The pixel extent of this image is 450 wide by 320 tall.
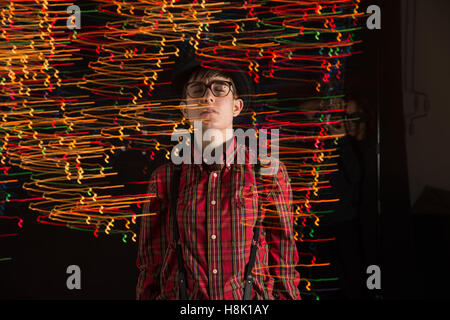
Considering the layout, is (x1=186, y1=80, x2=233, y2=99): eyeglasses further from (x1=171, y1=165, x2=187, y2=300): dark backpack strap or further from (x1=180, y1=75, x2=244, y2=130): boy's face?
(x1=171, y1=165, x2=187, y2=300): dark backpack strap

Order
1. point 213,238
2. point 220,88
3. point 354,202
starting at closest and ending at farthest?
point 213,238
point 220,88
point 354,202

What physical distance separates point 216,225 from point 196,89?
1.56 ft

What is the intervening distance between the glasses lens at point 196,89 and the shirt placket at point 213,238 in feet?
0.94

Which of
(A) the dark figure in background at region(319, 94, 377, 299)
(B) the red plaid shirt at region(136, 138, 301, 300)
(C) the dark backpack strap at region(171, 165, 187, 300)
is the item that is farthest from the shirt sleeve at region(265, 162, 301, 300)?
(C) the dark backpack strap at region(171, 165, 187, 300)

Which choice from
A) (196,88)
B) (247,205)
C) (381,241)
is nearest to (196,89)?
(196,88)

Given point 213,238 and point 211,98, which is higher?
point 211,98

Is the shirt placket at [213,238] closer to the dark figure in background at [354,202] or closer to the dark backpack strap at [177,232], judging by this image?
the dark backpack strap at [177,232]

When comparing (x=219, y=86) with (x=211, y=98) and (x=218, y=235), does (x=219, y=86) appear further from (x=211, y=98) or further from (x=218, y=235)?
(x=218, y=235)

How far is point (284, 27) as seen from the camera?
1416 millimetres

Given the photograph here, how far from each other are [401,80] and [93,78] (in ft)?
3.92

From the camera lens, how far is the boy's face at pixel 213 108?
4.22 feet

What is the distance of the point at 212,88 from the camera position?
1290 mm

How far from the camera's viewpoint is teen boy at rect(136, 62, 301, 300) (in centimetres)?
120
